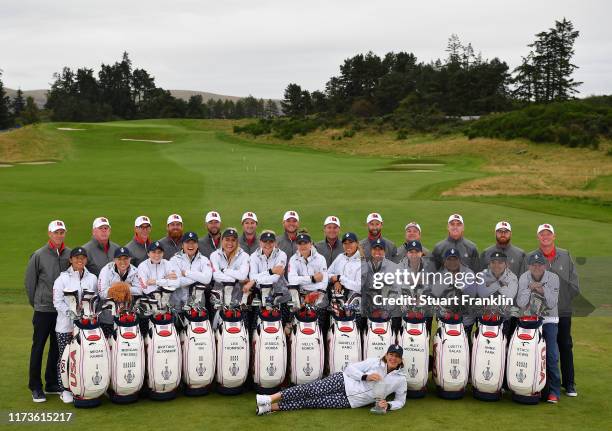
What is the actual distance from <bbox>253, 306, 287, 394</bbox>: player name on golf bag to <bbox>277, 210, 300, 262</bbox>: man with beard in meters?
1.55

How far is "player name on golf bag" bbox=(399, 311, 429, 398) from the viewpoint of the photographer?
709 centimetres

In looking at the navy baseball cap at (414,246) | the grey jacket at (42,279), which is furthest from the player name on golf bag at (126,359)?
the navy baseball cap at (414,246)

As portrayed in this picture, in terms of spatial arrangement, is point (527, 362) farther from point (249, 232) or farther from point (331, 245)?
point (249, 232)

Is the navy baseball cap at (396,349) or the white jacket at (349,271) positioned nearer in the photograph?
the navy baseball cap at (396,349)

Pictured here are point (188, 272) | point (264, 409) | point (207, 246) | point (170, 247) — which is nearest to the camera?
point (264, 409)

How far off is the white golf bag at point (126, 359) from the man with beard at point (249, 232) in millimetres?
2289

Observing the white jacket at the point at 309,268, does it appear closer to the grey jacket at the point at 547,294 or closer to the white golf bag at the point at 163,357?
the white golf bag at the point at 163,357

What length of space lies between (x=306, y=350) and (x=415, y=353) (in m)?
1.14

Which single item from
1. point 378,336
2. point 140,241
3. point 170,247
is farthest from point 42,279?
point 378,336

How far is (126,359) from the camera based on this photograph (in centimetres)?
688

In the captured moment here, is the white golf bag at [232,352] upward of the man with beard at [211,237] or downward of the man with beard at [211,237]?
downward

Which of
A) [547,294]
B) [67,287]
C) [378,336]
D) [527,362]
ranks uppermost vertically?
[67,287]

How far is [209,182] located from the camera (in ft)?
95.3

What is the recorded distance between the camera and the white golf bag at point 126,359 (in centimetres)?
685
